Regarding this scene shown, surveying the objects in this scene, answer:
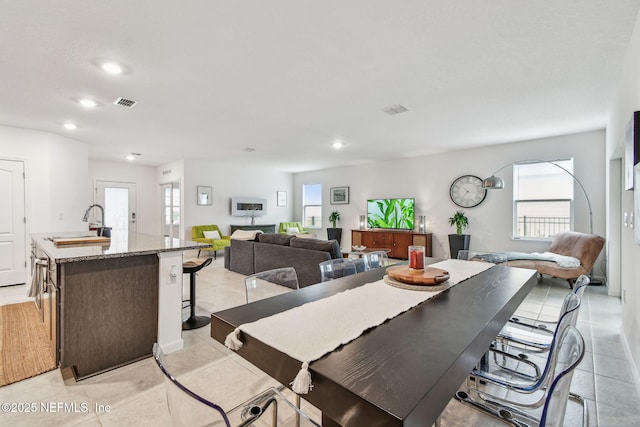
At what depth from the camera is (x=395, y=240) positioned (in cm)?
710

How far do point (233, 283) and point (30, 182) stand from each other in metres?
3.55

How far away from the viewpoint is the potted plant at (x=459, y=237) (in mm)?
6156

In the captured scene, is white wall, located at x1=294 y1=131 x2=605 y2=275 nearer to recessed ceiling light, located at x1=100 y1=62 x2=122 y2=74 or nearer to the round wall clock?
the round wall clock

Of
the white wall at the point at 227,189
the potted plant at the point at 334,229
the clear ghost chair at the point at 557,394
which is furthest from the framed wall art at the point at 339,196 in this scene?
the clear ghost chair at the point at 557,394

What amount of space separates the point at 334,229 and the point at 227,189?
322 cm

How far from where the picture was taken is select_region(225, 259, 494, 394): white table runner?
3.07 feet

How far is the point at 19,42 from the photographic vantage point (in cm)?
235

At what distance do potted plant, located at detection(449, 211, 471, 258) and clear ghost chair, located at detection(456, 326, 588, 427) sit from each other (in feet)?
17.4

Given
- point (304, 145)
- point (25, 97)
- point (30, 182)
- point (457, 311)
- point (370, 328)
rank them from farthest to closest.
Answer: point (304, 145) → point (30, 182) → point (25, 97) → point (457, 311) → point (370, 328)

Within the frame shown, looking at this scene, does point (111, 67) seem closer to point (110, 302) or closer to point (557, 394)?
point (110, 302)

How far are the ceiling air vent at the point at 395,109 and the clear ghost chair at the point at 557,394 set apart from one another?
3.18 meters

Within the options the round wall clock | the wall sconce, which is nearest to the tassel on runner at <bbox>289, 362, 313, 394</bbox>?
the round wall clock

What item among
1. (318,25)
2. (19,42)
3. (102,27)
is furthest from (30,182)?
(318,25)

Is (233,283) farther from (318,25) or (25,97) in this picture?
(318,25)
